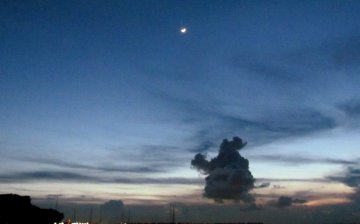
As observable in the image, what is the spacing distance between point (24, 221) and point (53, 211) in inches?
655

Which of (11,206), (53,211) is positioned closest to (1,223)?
(11,206)

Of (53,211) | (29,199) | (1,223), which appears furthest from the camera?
(53,211)

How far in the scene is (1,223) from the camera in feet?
434

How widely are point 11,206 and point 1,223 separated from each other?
6964 mm

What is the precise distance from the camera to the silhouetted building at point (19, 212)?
135 meters

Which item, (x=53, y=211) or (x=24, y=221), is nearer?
(x=24, y=221)

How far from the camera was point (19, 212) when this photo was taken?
457ft

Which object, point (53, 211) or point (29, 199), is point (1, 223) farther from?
point (53, 211)

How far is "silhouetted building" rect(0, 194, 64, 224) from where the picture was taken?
444 feet

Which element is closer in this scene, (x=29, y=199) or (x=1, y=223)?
(x=1, y=223)

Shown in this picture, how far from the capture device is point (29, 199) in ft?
479

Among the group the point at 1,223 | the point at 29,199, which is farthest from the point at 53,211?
the point at 1,223

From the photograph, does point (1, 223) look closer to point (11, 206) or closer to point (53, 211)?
point (11, 206)

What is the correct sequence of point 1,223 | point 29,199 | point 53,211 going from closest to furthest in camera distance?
point 1,223 < point 29,199 < point 53,211
